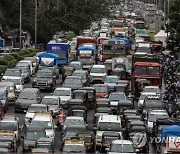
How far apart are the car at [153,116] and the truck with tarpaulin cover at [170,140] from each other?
5997 millimetres

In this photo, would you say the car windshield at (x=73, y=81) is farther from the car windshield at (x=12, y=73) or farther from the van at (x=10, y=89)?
the van at (x=10, y=89)

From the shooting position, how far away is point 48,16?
352 ft

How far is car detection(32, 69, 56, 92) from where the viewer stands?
199ft

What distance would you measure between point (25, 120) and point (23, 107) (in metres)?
5.03

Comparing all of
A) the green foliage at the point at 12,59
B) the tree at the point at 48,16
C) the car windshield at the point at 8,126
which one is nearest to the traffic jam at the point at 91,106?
the car windshield at the point at 8,126

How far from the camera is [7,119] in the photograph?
4306cm

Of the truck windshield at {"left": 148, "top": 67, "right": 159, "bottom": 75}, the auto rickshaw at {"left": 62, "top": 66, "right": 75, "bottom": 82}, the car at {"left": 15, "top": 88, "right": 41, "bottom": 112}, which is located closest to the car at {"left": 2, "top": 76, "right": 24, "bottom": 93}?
the car at {"left": 15, "top": 88, "right": 41, "bottom": 112}

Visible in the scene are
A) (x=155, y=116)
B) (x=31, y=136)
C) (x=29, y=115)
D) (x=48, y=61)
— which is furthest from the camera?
(x=48, y=61)

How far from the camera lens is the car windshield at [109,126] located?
42125 millimetres

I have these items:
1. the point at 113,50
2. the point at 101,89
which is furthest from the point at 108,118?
the point at 113,50

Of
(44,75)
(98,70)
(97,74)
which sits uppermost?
(44,75)

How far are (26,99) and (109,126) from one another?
11.0 m

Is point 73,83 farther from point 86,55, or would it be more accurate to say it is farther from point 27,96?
point 86,55

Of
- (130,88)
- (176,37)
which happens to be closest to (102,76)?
(130,88)
